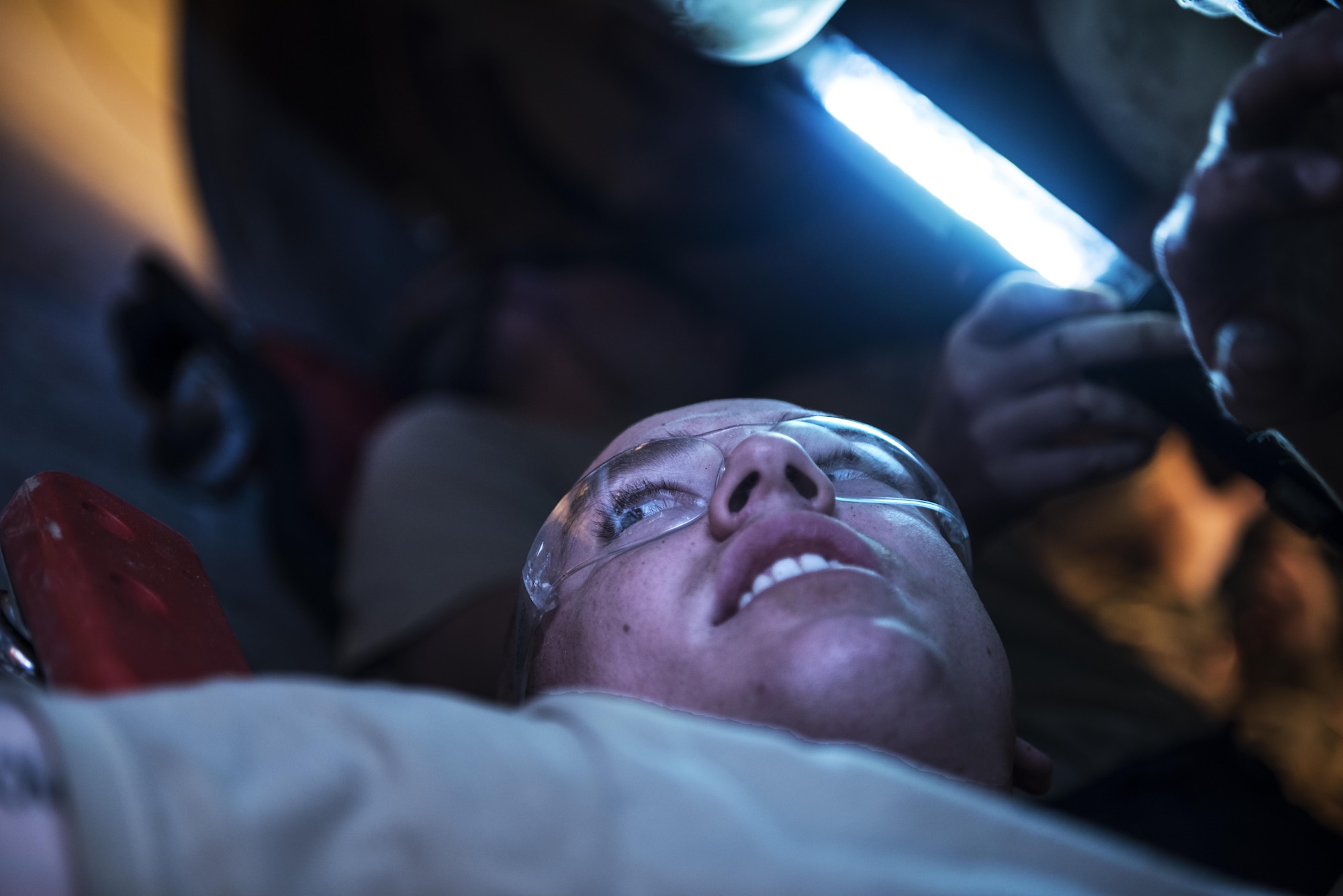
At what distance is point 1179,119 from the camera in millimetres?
960

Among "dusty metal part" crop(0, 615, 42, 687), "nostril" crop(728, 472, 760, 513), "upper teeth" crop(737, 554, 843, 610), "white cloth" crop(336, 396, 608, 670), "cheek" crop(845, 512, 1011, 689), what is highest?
"dusty metal part" crop(0, 615, 42, 687)

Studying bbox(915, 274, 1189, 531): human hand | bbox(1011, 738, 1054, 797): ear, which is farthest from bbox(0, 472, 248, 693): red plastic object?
bbox(915, 274, 1189, 531): human hand

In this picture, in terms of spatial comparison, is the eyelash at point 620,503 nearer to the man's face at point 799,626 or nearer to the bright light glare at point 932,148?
the man's face at point 799,626

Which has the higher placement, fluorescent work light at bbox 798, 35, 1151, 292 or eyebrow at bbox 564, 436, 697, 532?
fluorescent work light at bbox 798, 35, 1151, 292

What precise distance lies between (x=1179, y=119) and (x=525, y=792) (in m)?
1.01

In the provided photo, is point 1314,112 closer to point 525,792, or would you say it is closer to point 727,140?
point 525,792

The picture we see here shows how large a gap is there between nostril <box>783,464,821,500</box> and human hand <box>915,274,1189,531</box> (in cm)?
52

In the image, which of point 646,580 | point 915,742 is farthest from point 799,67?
point 915,742

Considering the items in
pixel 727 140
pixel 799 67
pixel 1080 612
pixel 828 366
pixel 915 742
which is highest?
pixel 799 67

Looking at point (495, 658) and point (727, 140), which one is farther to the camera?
point (727, 140)

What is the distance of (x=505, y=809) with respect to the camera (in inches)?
14.6

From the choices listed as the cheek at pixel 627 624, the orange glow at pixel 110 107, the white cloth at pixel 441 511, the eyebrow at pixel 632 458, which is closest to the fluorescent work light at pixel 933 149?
the eyebrow at pixel 632 458

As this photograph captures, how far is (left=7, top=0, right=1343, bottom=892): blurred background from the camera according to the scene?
44.4 inches

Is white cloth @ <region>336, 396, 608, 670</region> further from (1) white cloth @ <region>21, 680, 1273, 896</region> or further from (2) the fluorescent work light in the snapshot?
(1) white cloth @ <region>21, 680, 1273, 896</region>
